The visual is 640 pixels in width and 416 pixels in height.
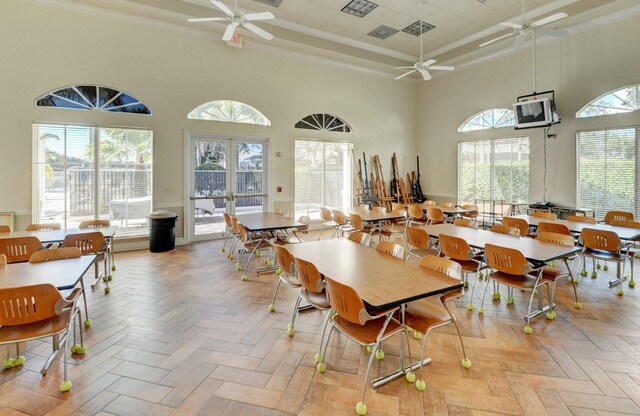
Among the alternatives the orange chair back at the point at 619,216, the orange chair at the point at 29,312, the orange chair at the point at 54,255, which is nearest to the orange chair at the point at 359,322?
the orange chair at the point at 29,312

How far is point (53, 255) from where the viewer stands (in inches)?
116

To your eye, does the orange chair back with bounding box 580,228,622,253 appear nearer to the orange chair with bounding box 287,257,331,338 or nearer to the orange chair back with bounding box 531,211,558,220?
the orange chair back with bounding box 531,211,558,220

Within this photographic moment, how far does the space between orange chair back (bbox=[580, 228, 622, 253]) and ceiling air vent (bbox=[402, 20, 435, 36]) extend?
5.12 m

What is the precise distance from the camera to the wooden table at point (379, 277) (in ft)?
6.89

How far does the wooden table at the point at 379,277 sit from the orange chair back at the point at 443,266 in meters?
0.06

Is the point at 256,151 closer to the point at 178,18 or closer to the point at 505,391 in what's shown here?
the point at 178,18

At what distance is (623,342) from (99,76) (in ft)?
26.3

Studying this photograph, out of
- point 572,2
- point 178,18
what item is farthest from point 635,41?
point 178,18

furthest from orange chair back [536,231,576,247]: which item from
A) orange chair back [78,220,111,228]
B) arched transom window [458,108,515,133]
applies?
orange chair back [78,220,111,228]

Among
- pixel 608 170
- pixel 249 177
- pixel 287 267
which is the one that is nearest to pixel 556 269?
Answer: pixel 287 267

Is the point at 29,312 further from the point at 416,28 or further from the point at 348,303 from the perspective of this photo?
the point at 416,28

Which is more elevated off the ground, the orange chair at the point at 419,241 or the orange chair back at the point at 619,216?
the orange chair back at the point at 619,216

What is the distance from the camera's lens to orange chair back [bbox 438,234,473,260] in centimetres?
Answer: 362

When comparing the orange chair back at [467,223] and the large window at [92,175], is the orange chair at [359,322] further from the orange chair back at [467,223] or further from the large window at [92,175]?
the large window at [92,175]
